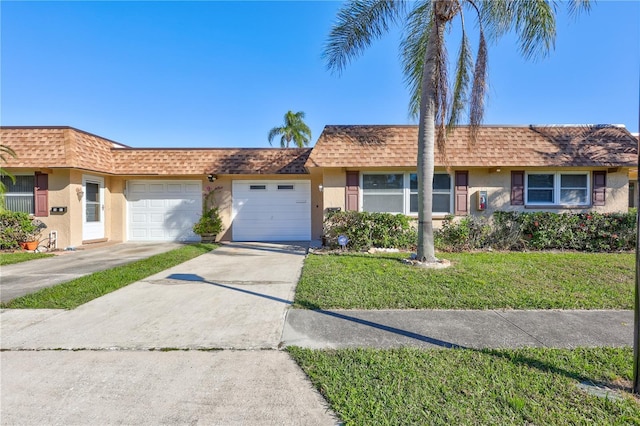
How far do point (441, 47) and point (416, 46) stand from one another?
2.15 m

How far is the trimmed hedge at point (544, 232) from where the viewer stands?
29.4 feet

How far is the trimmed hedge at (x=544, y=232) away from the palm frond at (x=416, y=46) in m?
4.30

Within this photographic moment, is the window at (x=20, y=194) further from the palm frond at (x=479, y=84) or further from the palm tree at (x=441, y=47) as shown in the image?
the palm frond at (x=479, y=84)

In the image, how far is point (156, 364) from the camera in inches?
118

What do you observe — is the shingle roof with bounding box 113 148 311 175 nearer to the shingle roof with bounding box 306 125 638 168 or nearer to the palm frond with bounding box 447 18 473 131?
the shingle roof with bounding box 306 125 638 168

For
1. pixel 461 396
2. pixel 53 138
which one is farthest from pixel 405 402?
pixel 53 138

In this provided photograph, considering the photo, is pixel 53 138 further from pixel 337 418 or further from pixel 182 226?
pixel 337 418

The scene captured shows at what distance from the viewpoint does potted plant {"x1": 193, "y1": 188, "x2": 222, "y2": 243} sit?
11391 mm

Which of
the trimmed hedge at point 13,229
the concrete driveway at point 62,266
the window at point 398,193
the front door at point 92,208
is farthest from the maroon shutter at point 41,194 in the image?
the window at point 398,193

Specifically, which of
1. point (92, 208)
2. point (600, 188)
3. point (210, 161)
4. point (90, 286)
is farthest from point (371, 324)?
point (92, 208)

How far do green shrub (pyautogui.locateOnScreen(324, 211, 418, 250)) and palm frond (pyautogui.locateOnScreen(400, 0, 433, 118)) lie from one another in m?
3.80

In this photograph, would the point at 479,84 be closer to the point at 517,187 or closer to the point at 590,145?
the point at 517,187

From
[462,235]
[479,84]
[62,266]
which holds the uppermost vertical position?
[479,84]

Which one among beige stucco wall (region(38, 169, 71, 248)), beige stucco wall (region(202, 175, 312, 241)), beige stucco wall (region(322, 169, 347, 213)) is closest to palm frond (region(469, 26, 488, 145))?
beige stucco wall (region(322, 169, 347, 213))
